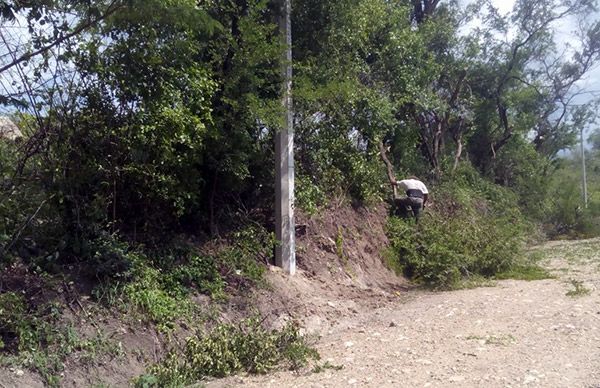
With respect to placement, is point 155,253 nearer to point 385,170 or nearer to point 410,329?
point 410,329

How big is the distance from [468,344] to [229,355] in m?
2.85

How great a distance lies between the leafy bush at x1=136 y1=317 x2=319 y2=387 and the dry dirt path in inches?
8.8

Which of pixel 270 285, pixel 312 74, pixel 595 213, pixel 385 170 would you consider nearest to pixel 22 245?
pixel 270 285

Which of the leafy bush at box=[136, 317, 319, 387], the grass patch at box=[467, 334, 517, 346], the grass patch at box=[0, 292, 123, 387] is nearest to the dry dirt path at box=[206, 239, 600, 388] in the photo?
the grass patch at box=[467, 334, 517, 346]

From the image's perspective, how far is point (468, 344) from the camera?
7762mm

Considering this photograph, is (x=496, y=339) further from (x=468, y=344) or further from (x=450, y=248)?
(x=450, y=248)

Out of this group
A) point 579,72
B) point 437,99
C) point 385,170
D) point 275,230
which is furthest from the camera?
point 579,72

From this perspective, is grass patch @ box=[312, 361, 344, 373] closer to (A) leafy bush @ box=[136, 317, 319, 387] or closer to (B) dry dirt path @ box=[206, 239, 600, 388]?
(B) dry dirt path @ box=[206, 239, 600, 388]

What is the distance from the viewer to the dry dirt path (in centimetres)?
651

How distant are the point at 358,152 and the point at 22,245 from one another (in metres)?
8.44

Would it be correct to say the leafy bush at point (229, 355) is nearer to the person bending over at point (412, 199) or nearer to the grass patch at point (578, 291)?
the grass patch at point (578, 291)

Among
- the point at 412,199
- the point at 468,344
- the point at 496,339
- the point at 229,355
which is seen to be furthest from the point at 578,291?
the point at 229,355

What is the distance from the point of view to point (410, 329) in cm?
886

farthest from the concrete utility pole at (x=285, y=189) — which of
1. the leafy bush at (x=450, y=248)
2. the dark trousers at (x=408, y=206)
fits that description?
the dark trousers at (x=408, y=206)
